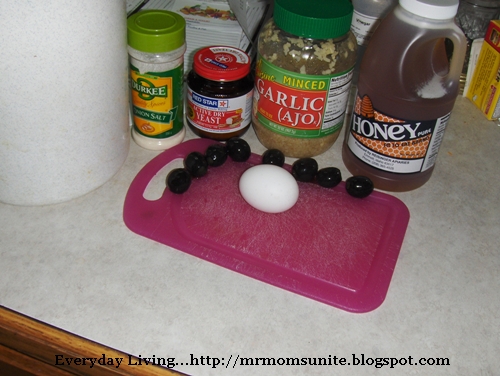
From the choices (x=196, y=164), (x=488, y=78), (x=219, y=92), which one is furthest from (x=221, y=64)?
(x=488, y=78)

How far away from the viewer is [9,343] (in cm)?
61

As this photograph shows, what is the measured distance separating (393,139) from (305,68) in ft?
0.49

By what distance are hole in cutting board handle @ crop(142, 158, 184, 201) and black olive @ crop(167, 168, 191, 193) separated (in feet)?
0.09

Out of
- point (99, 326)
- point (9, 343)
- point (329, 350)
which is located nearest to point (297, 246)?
point (329, 350)

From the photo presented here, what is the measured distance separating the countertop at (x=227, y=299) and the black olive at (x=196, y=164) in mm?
63

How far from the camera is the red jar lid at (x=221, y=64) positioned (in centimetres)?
73

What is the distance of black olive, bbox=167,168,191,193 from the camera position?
71cm

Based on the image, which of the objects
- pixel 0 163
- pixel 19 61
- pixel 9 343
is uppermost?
pixel 19 61

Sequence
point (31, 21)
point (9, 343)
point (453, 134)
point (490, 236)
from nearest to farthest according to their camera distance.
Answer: point (31, 21) < point (9, 343) < point (490, 236) < point (453, 134)

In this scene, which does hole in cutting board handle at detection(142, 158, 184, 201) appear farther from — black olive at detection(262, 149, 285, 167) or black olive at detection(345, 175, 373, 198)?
black olive at detection(345, 175, 373, 198)

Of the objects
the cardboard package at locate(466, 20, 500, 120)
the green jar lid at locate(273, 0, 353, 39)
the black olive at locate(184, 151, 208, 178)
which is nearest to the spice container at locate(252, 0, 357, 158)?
the green jar lid at locate(273, 0, 353, 39)

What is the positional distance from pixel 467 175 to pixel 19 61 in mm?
634

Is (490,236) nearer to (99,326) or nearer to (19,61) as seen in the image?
(99,326)

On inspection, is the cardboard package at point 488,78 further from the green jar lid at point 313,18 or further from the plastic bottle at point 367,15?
the green jar lid at point 313,18
